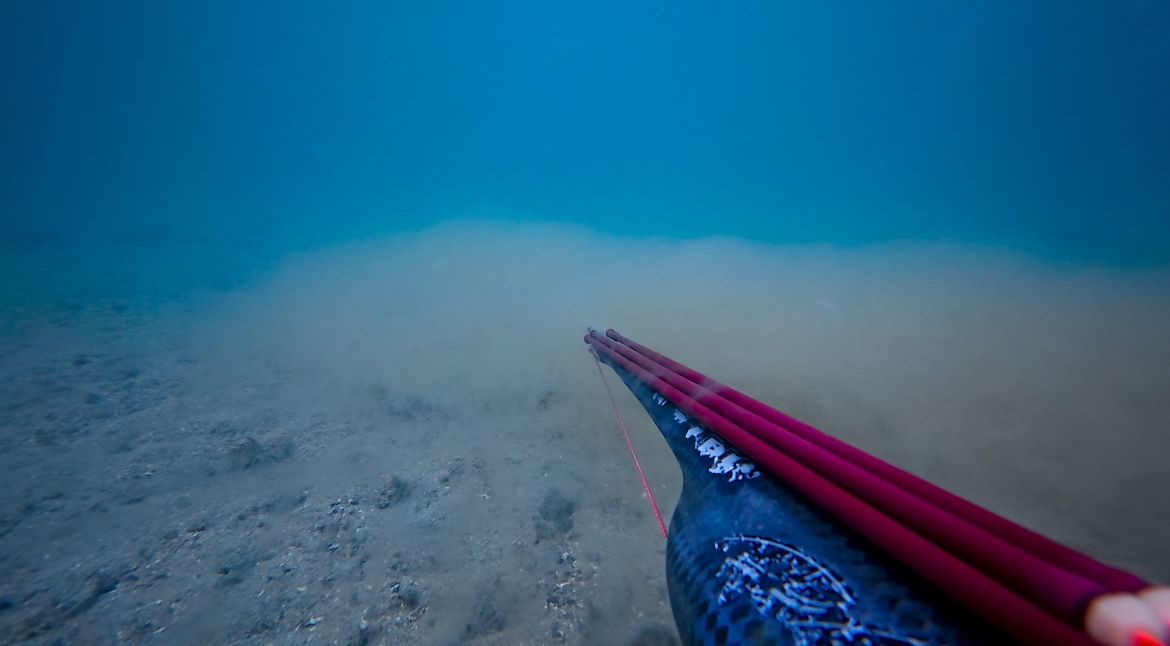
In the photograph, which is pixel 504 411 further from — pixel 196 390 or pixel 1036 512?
pixel 1036 512

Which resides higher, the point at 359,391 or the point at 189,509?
the point at 359,391

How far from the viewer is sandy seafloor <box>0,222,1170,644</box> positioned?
295cm

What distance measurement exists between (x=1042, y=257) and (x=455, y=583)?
2165cm

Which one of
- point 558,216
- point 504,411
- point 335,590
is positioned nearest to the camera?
point 335,590

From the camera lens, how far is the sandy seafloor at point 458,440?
2951mm

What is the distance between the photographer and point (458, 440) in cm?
479

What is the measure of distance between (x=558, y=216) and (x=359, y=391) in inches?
921

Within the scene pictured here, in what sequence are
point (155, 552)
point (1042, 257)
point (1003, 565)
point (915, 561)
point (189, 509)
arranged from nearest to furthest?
point (1003, 565), point (915, 561), point (155, 552), point (189, 509), point (1042, 257)

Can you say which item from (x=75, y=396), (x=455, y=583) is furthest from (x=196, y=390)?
(x=455, y=583)

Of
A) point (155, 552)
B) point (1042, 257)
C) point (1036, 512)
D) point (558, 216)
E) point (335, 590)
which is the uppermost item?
point (558, 216)

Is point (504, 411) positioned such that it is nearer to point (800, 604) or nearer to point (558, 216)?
point (800, 604)

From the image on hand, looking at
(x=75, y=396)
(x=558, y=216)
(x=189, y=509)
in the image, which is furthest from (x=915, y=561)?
(x=558, y=216)

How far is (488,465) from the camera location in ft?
14.3

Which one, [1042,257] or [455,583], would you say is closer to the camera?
[455,583]
